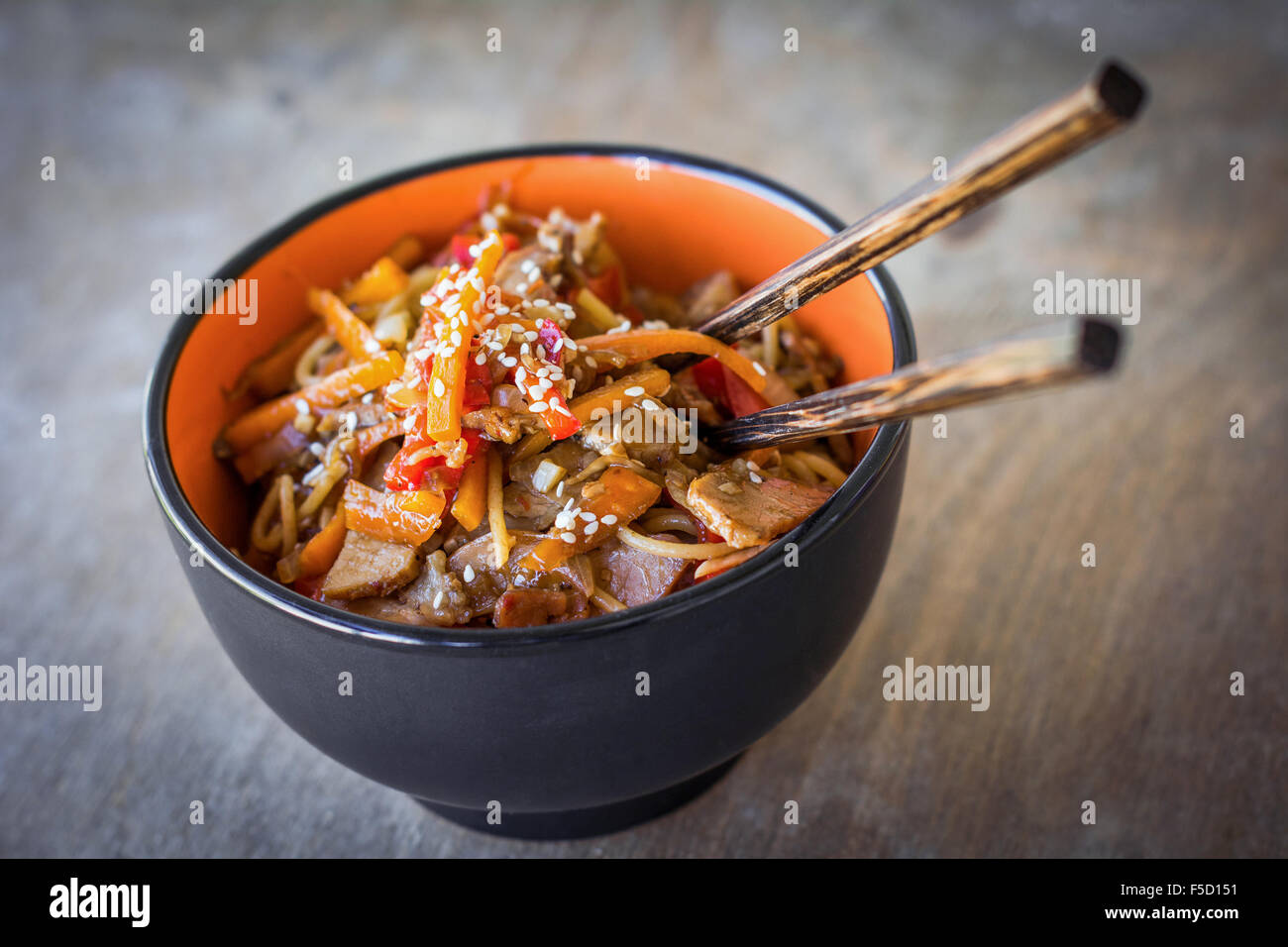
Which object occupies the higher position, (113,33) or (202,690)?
(113,33)

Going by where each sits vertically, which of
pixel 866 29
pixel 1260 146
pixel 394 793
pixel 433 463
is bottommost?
pixel 394 793

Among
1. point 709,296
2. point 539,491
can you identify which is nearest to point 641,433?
point 539,491

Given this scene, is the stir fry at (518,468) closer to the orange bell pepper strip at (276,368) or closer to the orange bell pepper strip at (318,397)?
the orange bell pepper strip at (318,397)

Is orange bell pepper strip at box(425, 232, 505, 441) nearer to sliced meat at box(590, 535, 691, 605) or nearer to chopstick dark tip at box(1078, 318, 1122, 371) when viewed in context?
sliced meat at box(590, 535, 691, 605)

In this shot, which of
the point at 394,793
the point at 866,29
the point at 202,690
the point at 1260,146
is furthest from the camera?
the point at 866,29

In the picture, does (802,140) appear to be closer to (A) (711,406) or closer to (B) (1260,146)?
(B) (1260,146)

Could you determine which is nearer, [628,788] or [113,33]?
[628,788]

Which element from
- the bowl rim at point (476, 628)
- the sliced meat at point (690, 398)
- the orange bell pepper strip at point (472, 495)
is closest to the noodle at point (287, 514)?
the bowl rim at point (476, 628)
